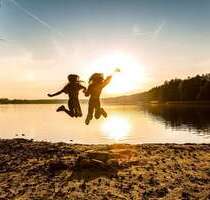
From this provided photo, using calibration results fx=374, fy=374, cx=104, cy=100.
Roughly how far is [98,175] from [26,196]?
3667 millimetres

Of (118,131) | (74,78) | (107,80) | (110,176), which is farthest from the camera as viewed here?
(118,131)

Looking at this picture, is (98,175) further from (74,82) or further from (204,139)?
(204,139)

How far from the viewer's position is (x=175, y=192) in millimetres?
14320

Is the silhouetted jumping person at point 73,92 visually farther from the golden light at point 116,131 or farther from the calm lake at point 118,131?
the golden light at point 116,131

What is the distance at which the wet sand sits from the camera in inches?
566

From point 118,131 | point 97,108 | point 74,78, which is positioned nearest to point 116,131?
point 118,131

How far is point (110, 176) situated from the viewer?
1662cm

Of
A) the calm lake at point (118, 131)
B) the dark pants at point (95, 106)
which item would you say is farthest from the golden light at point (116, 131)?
the dark pants at point (95, 106)

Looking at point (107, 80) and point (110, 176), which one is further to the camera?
point (110, 176)

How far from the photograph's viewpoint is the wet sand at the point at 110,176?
47.1 ft

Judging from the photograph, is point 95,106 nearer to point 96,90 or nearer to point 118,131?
point 96,90

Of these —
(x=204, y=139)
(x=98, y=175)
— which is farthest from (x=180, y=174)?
(x=204, y=139)

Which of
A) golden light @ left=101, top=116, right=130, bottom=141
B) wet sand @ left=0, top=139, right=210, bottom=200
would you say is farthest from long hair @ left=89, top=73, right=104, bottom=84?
golden light @ left=101, top=116, right=130, bottom=141

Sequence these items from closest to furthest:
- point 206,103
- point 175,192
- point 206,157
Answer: point 175,192
point 206,157
point 206,103
